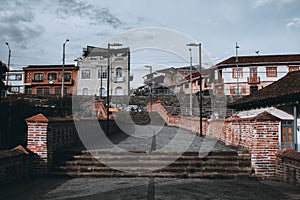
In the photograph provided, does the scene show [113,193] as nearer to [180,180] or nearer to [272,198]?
[180,180]

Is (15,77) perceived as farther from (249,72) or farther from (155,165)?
(155,165)

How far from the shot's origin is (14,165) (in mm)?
6867

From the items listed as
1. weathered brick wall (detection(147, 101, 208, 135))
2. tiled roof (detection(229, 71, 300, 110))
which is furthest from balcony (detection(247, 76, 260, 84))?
tiled roof (detection(229, 71, 300, 110))

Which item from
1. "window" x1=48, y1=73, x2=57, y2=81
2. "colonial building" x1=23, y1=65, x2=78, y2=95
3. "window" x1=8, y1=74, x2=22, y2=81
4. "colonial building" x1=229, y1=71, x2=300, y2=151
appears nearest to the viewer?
"colonial building" x1=229, y1=71, x2=300, y2=151

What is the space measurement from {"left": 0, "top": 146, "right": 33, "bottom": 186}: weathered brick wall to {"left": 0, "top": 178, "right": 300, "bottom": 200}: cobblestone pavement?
0.26m

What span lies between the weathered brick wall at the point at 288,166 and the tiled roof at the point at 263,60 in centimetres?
4089

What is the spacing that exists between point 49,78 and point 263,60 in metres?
35.9

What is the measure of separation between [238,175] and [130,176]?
280 cm

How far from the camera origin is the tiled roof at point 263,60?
1810 inches

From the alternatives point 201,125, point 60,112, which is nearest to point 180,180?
point 201,125

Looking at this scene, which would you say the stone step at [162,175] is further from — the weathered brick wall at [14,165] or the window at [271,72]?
the window at [271,72]

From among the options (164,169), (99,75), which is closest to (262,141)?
(164,169)

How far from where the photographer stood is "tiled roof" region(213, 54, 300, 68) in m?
46.0

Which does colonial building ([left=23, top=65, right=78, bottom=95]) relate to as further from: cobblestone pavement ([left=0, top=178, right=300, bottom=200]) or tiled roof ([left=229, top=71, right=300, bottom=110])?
cobblestone pavement ([left=0, top=178, right=300, bottom=200])
